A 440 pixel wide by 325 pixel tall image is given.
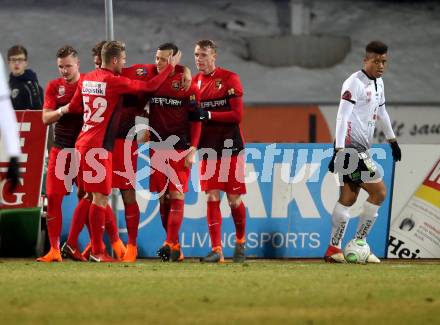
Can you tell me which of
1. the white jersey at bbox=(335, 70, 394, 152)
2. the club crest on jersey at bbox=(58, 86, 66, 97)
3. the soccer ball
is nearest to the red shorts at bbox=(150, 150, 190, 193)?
the club crest on jersey at bbox=(58, 86, 66, 97)

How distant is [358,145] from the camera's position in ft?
38.1

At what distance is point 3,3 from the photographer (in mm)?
28219

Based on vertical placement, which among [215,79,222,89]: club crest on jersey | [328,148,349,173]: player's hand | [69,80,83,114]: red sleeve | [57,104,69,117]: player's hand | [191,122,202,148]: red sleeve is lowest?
[328,148,349,173]: player's hand

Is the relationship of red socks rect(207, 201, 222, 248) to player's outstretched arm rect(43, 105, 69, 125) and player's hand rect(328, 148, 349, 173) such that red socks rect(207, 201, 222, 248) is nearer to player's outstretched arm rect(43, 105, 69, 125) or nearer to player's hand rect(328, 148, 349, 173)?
player's hand rect(328, 148, 349, 173)

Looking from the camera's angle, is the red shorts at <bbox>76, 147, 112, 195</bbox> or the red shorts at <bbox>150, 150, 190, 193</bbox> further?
the red shorts at <bbox>150, 150, 190, 193</bbox>

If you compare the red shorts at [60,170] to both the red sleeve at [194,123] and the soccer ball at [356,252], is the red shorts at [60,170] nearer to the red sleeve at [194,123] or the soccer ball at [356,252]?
the red sleeve at [194,123]

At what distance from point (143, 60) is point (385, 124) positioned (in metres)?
14.5

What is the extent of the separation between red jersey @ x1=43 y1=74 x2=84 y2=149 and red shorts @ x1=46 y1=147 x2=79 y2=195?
0.26 feet

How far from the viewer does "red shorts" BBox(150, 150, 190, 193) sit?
11.7 metres

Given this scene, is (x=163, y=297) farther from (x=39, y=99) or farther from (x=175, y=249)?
(x=39, y=99)

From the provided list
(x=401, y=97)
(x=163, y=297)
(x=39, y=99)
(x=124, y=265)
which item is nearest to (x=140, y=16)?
(x=401, y=97)

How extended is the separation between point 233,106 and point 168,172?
91cm

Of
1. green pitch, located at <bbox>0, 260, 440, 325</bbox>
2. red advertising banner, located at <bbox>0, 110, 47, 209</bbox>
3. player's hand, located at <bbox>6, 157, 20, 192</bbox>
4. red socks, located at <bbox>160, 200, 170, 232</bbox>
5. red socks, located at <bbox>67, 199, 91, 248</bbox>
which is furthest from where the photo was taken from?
red advertising banner, located at <bbox>0, 110, 47, 209</bbox>

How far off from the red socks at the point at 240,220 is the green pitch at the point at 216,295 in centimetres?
125
